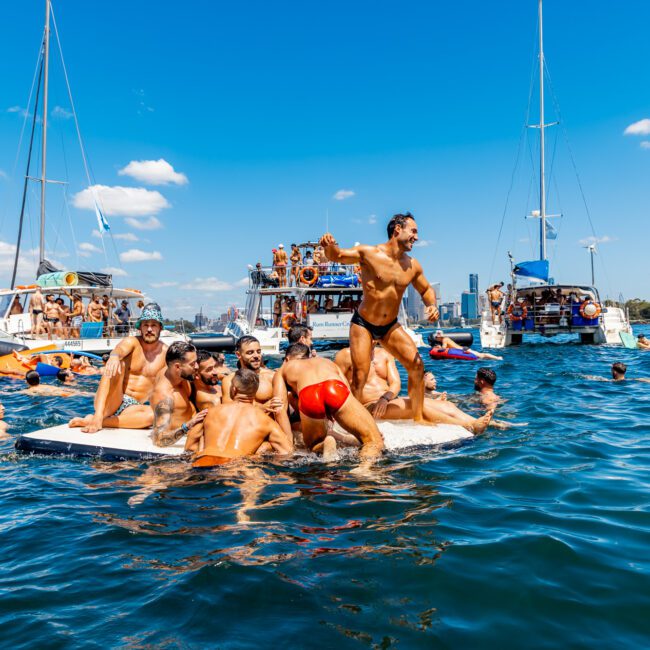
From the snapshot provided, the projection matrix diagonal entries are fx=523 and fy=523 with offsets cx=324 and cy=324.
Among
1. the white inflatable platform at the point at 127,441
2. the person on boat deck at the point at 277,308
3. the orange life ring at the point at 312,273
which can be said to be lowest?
the white inflatable platform at the point at 127,441

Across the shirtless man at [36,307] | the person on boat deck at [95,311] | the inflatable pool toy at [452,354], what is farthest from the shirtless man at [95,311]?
the inflatable pool toy at [452,354]

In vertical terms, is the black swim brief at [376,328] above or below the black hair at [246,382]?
above

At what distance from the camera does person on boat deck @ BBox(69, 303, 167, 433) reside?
6406mm

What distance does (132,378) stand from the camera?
7012mm

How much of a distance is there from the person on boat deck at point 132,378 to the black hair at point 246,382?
5.48ft

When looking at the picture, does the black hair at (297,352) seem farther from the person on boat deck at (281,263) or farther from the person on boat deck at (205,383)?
the person on boat deck at (281,263)

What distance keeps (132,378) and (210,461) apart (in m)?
2.52

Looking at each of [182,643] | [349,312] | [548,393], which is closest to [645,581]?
[182,643]

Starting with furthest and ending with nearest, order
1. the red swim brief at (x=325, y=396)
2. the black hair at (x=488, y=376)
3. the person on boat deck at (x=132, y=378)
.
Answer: the black hair at (x=488, y=376) → the person on boat deck at (x=132, y=378) → the red swim brief at (x=325, y=396)

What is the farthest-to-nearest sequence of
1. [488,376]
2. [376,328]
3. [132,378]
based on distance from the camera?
[488,376] → [132,378] → [376,328]

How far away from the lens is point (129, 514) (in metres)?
4.11

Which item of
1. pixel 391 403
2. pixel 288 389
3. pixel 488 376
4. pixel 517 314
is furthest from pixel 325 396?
pixel 517 314

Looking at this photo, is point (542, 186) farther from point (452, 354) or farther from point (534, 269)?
point (452, 354)

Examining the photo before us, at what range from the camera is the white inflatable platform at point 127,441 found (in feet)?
18.8
